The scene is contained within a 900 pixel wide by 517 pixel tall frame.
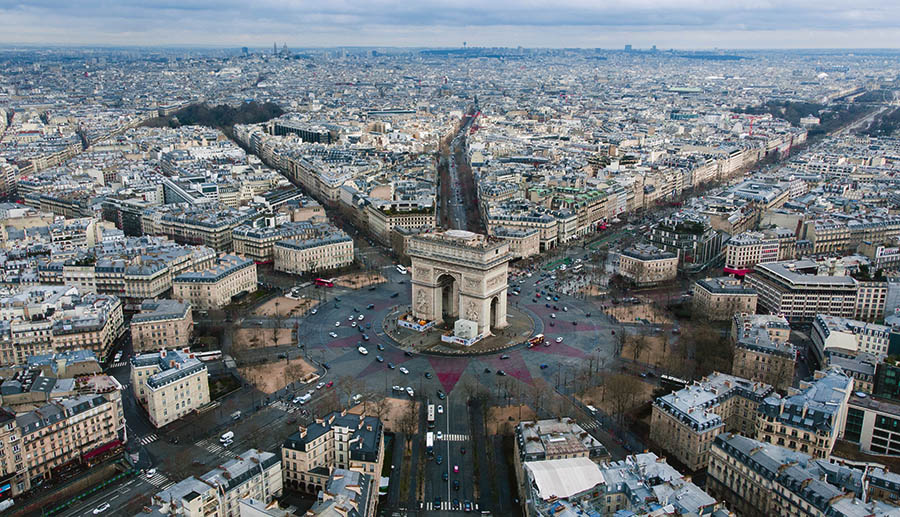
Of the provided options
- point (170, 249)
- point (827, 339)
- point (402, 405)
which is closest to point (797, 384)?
point (827, 339)

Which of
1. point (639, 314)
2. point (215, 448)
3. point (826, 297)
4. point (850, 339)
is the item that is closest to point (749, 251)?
point (826, 297)

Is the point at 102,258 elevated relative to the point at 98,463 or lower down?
elevated

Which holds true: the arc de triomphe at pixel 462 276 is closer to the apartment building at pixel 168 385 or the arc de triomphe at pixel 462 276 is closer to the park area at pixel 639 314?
the park area at pixel 639 314

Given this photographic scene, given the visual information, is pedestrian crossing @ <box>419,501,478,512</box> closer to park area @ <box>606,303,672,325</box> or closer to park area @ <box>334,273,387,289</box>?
park area @ <box>606,303,672,325</box>

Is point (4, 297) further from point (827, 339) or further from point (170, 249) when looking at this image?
point (827, 339)

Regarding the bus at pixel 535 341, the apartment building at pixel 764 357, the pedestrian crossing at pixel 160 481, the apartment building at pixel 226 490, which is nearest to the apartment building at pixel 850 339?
the apartment building at pixel 764 357

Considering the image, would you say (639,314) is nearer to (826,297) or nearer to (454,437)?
(826,297)
